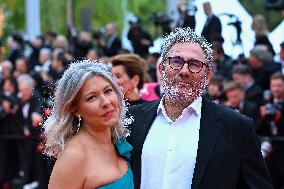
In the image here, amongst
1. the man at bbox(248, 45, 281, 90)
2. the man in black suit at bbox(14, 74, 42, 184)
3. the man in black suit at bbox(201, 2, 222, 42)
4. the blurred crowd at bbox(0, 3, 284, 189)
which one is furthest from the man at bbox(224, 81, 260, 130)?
the man in black suit at bbox(14, 74, 42, 184)

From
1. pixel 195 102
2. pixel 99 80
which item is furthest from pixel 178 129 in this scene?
pixel 99 80

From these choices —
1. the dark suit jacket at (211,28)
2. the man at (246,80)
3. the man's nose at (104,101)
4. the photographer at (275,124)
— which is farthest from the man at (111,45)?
the man's nose at (104,101)

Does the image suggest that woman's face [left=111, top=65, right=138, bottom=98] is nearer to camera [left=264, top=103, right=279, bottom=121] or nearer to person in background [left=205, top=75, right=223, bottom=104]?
camera [left=264, top=103, right=279, bottom=121]

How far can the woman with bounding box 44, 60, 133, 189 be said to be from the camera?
11.6 feet

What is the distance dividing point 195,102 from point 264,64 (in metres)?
5.29

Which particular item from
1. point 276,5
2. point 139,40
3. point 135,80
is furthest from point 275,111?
point 139,40

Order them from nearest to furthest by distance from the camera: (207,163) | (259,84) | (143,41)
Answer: (207,163) → (259,84) → (143,41)

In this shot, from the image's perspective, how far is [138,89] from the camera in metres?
6.44

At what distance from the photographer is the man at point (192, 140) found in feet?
12.0

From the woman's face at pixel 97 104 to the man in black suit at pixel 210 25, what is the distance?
16.3 feet

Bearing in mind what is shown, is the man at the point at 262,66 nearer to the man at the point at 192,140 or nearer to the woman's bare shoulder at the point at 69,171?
the man at the point at 192,140

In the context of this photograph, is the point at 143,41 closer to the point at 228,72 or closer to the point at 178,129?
the point at 228,72

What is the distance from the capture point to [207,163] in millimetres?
3645

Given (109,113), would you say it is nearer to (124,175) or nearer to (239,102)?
(124,175)
